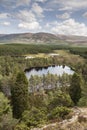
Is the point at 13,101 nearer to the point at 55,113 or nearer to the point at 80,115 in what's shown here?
the point at 55,113

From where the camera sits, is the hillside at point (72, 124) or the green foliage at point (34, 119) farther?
the green foliage at point (34, 119)

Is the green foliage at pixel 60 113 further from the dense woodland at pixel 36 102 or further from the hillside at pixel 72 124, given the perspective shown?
the hillside at pixel 72 124

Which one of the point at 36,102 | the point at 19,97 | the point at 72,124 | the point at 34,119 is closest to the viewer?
the point at 72,124

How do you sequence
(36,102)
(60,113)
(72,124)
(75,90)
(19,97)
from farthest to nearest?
1. (36,102)
2. (75,90)
3. (19,97)
4. (60,113)
5. (72,124)

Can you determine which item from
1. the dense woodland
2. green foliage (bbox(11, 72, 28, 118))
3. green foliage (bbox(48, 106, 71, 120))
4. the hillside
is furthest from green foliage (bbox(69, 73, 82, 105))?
the hillside

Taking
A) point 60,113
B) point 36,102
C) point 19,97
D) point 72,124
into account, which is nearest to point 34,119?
point 60,113

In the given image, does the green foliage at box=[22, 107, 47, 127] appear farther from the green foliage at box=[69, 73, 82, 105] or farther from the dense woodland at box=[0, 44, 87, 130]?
the green foliage at box=[69, 73, 82, 105]

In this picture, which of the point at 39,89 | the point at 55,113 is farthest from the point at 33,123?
the point at 39,89

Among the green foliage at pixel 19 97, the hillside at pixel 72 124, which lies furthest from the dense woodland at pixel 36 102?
the hillside at pixel 72 124

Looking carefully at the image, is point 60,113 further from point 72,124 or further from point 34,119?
point 72,124
